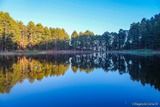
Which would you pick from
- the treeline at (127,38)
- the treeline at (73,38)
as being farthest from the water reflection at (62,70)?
the treeline at (127,38)

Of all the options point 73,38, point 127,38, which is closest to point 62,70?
point 127,38

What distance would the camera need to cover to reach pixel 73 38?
10650 cm

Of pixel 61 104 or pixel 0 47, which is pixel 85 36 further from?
pixel 61 104

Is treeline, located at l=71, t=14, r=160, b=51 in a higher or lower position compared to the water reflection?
higher

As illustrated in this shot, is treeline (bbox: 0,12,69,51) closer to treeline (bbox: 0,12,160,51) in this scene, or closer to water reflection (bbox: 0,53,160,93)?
treeline (bbox: 0,12,160,51)

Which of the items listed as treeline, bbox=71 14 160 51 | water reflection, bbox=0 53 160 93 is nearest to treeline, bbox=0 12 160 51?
treeline, bbox=71 14 160 51

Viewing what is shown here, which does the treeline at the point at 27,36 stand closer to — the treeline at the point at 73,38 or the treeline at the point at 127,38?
the treeline at the point at 73,38

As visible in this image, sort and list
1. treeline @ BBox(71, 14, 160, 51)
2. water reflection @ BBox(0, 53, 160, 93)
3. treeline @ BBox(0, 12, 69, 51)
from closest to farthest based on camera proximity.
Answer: water reflection @ BBox(0, 53, 160, 93) < treeline @ BBox(0, 12, 69, 51) < treeline @ BBox(71, 14, 160, 51)

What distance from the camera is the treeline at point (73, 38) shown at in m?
70.8

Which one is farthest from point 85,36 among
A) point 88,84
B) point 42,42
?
point 88,84

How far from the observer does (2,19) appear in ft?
231

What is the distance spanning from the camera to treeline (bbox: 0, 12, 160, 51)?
232ft

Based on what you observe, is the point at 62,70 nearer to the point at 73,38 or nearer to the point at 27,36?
the point at 27,36

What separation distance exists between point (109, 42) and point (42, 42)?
28133 mm
